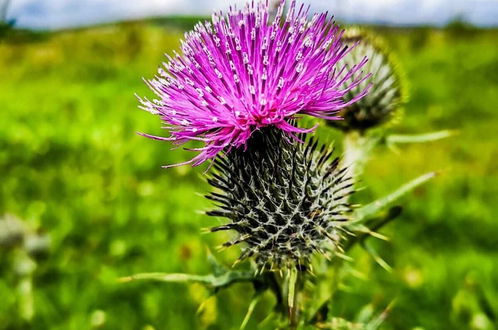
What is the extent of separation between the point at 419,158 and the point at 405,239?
162 inches

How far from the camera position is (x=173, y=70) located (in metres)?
1.98

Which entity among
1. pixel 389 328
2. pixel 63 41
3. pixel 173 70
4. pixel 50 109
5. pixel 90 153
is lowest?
pixel 389 328

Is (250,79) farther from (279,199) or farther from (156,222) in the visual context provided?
(156,222)

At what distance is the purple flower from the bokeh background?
334 mm

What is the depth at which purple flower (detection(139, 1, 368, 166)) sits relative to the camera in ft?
6.02

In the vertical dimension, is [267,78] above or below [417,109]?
below

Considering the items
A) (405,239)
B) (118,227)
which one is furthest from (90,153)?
(405,239)

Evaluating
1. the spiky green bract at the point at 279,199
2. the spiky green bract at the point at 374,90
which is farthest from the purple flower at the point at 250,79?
the spiky green bract at the point at 374,90

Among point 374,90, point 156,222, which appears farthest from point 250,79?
point 156,222

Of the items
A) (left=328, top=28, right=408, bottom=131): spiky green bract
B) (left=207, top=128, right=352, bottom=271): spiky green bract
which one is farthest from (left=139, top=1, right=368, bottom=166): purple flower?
(left=328, top=28, right=408, bottom=131): spiky green bract

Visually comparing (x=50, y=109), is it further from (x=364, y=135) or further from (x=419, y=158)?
(x=364, y=135)

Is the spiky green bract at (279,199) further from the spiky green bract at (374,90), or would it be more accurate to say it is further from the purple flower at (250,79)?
the spiky green bract at (374,90)

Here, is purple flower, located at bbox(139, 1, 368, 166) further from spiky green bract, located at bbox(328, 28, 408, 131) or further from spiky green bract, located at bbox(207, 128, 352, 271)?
spiky green bract, located at bbox(328, 28, 408, 131)

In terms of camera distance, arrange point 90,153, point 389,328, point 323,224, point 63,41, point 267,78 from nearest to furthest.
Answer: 1. point 267,78
2. point 323,224
3. point 389,328
4. point 90,153
5. point 63,41
